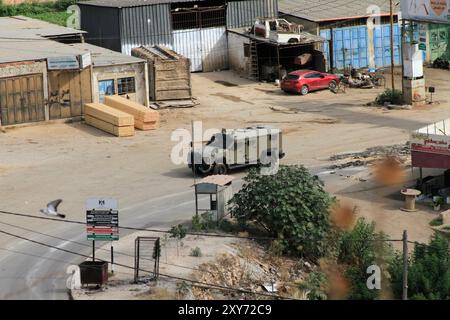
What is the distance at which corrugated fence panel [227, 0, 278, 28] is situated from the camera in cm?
5412

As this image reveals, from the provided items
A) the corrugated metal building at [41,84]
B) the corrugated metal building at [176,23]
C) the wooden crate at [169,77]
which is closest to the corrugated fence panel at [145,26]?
the corrugated metal building at [176,23]

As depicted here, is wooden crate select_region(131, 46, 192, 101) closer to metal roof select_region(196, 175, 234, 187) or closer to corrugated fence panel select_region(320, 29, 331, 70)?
corrugated fence panel select_region(320, 29, 331, 70)

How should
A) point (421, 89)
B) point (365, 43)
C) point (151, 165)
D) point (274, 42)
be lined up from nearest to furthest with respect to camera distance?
point (151, 165)
point (421, 89)
point (274, 42)
point (365, 43)

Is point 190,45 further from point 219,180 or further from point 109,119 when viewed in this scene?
point 219,180

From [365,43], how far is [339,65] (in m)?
1.91

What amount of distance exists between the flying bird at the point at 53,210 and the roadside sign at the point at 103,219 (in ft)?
17.7

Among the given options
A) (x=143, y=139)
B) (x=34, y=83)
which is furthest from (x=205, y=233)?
(x=34, y=83)

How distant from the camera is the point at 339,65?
177ft

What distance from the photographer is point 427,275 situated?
86.0 feet

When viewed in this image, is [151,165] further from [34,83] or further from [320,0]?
[320,0]

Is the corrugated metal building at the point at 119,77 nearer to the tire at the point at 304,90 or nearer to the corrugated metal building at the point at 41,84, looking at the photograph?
the corrugated metal building at the point at 41,84

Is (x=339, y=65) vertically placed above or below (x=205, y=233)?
above

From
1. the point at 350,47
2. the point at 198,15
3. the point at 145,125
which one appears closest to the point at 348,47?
the point at 350,47

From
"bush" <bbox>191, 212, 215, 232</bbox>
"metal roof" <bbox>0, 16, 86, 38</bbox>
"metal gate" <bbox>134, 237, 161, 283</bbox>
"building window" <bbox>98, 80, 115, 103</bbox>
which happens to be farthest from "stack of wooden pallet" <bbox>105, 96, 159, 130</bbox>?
"metal gate" <bbox>134, 237, 161, 283</bbox>
